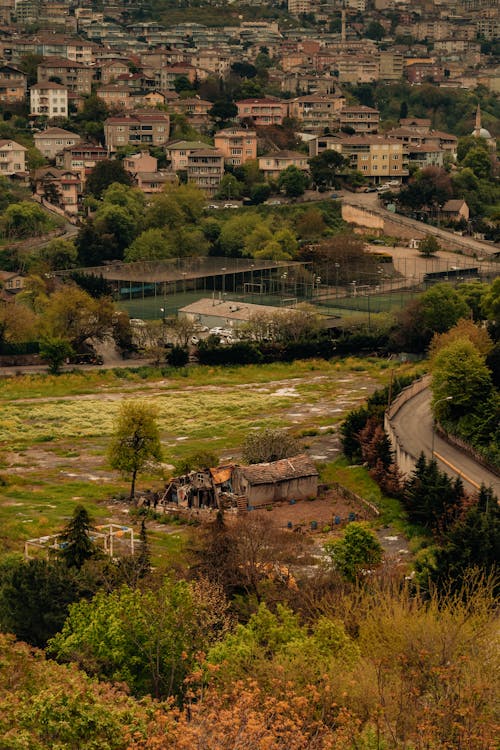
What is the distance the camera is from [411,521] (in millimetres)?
35031

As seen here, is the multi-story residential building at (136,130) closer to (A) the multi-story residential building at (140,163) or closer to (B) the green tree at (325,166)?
(A) the multi-story residential building at (140,163)

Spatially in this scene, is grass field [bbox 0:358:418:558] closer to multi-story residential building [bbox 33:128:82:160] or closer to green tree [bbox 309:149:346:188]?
green tree [bbox 309:149:346:188]

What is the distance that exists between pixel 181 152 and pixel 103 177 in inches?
340

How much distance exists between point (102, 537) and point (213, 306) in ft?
121

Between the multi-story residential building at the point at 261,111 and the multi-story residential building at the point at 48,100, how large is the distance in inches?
521

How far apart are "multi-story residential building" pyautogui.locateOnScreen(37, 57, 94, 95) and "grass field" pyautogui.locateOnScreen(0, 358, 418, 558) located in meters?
61.7

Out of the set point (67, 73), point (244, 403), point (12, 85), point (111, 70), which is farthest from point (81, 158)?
point (244, 403)

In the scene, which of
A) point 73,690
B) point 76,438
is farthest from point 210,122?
point 73,690

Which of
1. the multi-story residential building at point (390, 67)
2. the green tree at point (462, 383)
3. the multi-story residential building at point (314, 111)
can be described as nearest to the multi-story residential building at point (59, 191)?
the multi-story residential building at point (314, 111)

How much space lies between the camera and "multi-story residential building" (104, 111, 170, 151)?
102m

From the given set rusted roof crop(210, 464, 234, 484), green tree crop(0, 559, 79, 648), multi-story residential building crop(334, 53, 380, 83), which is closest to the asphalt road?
rusted roof crop(210, 464, 234, 484)

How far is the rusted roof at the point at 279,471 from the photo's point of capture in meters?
38.6

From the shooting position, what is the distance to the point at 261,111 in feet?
359

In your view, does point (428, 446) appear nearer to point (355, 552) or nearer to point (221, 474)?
point (221, 474)
